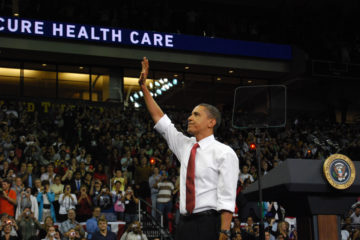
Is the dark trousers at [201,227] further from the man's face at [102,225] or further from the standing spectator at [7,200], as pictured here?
the standing spectator at [7,200]

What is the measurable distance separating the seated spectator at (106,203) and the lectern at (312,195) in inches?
325

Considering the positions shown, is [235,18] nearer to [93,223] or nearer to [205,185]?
[93,223]

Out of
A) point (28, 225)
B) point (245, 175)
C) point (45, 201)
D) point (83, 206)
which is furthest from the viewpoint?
point (245, 175)

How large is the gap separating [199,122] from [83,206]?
355 inches

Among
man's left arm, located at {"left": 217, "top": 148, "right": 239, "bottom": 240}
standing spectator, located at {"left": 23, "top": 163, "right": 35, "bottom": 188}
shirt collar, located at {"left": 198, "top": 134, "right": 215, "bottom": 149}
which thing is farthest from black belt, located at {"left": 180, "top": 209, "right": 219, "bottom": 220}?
standing spectator, located at {"left": 23, "top": 163, "right": 35, "bottom": 188}

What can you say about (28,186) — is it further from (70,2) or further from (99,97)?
(70,2)

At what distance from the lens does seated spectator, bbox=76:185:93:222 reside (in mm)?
12391

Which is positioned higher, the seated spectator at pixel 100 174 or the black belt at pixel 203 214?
the seated spectator at pixel 100 174

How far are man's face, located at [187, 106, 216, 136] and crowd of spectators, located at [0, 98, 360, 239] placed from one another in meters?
3.82

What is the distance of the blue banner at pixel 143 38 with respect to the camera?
65.7 feet

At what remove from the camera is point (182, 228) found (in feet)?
12.5

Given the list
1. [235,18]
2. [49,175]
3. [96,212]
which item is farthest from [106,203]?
[235,18]

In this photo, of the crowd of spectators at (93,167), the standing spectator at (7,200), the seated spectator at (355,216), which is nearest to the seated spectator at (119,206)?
the crowd of spectators at (93,167)

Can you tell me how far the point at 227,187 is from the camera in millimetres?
3686
